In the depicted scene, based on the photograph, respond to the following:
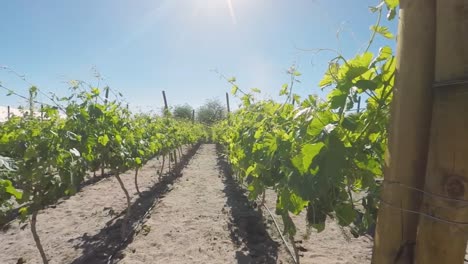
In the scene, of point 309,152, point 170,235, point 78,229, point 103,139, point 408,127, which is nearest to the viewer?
point 408,127

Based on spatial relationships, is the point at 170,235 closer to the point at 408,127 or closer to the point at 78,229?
the point at 78,229

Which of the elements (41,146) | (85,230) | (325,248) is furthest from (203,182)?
(41,146)

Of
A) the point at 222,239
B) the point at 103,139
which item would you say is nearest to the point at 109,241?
the point at 103,139

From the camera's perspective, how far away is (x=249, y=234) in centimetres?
526

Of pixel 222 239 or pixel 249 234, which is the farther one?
pixel 249 234

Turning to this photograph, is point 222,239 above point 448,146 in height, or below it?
below

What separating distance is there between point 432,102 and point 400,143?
156mm

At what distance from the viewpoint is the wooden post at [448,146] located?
0.80m

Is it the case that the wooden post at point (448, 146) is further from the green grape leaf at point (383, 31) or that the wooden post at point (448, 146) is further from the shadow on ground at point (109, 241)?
the shadow on ground at point (109, 241)

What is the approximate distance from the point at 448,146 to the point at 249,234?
4796 mm

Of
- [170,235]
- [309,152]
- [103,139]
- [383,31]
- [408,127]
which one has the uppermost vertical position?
[383,31]

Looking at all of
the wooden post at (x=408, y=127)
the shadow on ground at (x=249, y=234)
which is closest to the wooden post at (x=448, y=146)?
the wooden post at (x=408, y=127)

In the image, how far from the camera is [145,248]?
470 cm

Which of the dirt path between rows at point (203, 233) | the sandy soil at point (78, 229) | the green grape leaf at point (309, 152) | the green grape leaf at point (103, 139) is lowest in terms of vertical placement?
the sandy soil at point (78, 229)
